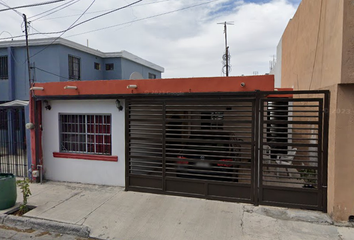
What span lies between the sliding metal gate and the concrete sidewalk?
32cm

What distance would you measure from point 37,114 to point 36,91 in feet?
2.31

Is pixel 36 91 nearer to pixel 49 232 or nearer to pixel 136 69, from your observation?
pixel 49 232

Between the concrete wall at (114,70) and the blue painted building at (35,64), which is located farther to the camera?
the concrete wall at (114,70)

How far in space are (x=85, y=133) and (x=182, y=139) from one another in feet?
10.3

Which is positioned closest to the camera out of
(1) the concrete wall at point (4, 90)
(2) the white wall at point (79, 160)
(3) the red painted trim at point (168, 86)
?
(3) the red painted trim at point (168, 86)

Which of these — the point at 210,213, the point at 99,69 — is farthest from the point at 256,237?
the point at 99,69

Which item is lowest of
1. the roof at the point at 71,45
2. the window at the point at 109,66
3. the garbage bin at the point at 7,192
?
the garbage bin at the point at 7,192

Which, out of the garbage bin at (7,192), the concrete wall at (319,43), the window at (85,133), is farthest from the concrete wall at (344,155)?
the garbage bin at (7,192)

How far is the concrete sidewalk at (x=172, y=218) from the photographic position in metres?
4.38

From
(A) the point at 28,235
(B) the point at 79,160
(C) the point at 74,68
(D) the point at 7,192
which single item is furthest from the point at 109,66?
(A) the point at 28,235

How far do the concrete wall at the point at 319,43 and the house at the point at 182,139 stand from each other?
0.50 metres

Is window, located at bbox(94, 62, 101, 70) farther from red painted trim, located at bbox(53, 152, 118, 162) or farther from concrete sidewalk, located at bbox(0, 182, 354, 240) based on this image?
concrete sidewalk, located at bbox(0, 182, 354, 240)

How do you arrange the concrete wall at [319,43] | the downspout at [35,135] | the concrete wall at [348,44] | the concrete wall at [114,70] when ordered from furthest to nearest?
the concrete wall at [114,70] → the downspout at [35,135] → the concrete wall at [319,43] → the concrete wall at [348,44]

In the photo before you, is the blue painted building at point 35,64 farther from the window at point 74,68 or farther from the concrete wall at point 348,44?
the concrete wall at point 348,44
